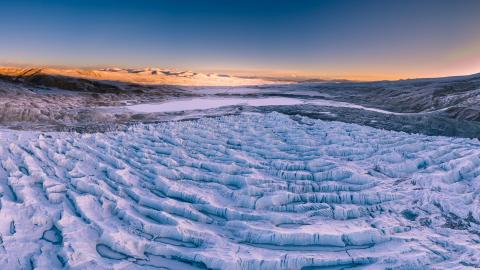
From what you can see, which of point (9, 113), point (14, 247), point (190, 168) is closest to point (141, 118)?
point (9, 113)

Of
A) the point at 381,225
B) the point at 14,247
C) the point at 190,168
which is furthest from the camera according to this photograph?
the point at 190,168

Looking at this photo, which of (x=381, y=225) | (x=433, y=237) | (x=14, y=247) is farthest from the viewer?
(x=381, y=225)

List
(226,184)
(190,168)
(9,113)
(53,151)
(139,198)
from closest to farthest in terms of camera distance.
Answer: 1. (139,198)
2. (226,184)
3. (190,168)
4. (53,151)
5. (9,113)

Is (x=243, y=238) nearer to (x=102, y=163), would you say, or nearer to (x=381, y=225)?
(x=381, y=225)

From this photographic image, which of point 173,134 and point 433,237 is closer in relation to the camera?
point 433,237

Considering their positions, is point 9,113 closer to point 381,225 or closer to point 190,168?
point 190,168

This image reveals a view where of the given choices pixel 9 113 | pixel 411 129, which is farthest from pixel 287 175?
pixel 9 113
